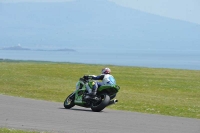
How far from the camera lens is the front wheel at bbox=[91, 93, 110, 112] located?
81.3 feet

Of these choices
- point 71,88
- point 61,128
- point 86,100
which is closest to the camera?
point 61,128

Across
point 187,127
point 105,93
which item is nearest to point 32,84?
point 105,93

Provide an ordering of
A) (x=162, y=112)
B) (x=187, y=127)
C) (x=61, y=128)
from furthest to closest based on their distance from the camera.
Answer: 1. (x=162, y=112)
2. (x=187, y=127)
3. (x=61, y=128)

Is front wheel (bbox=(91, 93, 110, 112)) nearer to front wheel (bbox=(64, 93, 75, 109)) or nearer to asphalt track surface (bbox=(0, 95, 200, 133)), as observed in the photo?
asphalt track surface (bbox=(0, 95, 200, 133))

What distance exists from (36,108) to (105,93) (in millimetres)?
2696

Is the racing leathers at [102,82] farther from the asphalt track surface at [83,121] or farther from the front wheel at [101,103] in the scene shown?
the asphalt track surface at [83,121]

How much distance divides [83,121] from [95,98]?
13.2ft

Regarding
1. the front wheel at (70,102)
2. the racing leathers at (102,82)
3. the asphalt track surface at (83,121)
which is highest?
the racing leathers at (102,82)

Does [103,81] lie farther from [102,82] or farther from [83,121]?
[83,121]

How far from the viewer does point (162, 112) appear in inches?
1075

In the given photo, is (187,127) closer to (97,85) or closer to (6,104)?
(97,85)

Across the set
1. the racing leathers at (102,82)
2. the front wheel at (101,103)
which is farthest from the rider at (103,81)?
the front wheel at (101,103)

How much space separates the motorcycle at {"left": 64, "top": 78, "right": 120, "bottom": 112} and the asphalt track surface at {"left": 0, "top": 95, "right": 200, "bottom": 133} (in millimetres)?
295

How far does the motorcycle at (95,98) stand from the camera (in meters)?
24.8
